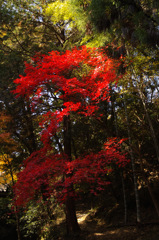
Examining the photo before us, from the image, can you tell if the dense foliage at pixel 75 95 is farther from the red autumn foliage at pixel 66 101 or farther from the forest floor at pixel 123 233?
the forest floor at pixel 123 233

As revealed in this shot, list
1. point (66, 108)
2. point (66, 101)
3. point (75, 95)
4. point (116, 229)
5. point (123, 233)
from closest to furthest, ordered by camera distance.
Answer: point (66, 108), point (75, 95), point (66, 101), point (123, 233), point (116, 229)

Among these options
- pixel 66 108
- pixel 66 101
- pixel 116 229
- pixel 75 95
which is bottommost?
pixel 116 229

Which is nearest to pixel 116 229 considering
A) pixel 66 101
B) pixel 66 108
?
pixel 66 108

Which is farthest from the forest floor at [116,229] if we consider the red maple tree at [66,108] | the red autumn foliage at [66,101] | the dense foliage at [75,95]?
the red autumn foliage at [66,101]

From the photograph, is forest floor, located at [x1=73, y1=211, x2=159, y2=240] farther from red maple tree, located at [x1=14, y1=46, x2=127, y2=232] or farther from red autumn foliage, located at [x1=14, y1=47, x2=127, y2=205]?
red autumn foliage, located at [x1=14, y1=47, x2=127, y2=205]

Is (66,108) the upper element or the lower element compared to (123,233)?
upper

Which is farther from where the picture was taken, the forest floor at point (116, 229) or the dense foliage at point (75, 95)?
the forest floor at point (116, 229)

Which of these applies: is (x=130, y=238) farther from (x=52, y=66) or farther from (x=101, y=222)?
(x=52, y=66)

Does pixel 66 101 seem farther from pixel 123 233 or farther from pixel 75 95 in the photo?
pixel 123 233

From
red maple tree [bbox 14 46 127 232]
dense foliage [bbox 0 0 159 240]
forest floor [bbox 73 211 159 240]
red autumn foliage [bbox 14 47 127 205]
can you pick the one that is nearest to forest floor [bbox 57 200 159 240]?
forest floor [bbox 73 211 159 240]

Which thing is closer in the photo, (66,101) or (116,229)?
(66,101)

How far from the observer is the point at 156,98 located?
7785 mm

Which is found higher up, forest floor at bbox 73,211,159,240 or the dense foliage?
the dense foliage

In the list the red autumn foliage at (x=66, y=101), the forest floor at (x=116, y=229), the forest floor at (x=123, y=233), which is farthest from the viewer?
the forest floor at (x=116, y=229)
